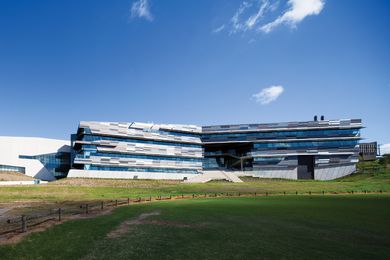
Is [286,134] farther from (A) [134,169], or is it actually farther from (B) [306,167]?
(A) [134,169]

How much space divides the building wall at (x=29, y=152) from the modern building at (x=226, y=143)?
10358mm

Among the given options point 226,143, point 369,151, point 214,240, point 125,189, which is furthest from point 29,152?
point 369,151

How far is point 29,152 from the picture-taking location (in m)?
104

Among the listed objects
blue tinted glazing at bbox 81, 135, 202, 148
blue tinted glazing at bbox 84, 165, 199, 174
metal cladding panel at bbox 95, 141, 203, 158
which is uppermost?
blue tinted glazing at bbox 81, 135, 202, 148

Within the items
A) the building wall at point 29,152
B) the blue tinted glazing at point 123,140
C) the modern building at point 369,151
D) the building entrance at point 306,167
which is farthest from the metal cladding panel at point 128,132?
the modern building at point 369,151

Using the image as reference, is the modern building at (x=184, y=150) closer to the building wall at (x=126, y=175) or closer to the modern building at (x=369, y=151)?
the building wall at (x=126, y=175)

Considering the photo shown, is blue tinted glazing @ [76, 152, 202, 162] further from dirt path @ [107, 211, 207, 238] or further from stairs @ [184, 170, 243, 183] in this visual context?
dirt path @ [107, 211, 207, 238]

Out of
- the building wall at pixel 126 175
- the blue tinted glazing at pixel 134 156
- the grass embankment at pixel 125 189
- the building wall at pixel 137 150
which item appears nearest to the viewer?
the grass embankment at pixel 125 189

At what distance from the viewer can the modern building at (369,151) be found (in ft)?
440

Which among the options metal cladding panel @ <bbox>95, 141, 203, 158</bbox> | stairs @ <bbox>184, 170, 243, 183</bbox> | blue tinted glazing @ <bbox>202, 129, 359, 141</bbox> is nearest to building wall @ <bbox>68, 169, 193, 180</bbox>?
metal cladding panel @ <bbox>95, 141, 203, 158</bbox>

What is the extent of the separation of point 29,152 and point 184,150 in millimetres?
58792

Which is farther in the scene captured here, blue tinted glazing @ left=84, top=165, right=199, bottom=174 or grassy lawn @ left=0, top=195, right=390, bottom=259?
blue tinted glazing @ left=84, top=165, right=199, bottom=174

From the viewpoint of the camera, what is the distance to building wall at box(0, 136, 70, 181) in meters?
99.7

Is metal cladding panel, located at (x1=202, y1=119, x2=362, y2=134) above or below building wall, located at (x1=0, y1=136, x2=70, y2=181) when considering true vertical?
above
